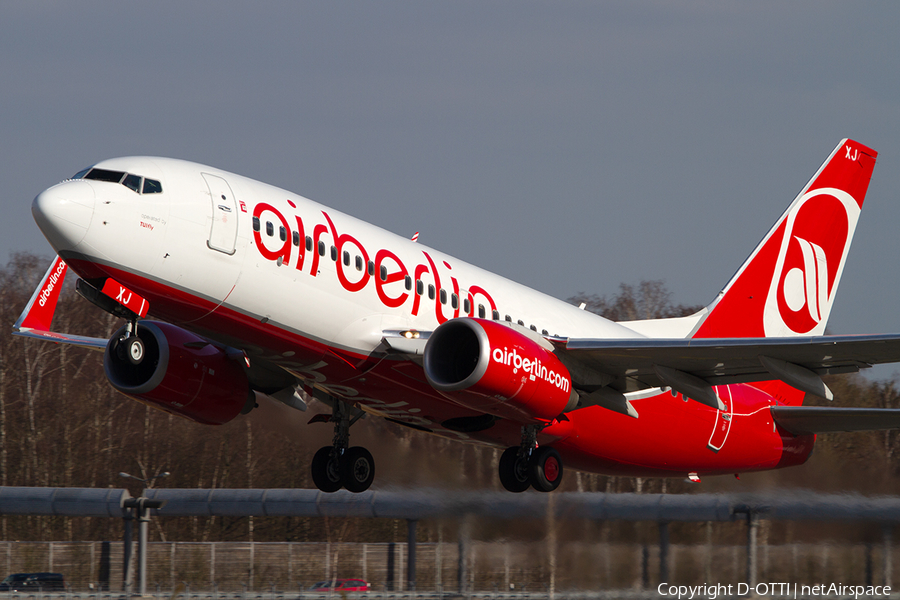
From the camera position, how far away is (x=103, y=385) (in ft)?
169

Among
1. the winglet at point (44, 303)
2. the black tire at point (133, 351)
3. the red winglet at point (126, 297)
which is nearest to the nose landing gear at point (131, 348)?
the black tire at point (133, 351)

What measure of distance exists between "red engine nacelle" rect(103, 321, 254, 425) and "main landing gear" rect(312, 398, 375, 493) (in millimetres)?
1985

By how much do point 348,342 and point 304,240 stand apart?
196 centimetres

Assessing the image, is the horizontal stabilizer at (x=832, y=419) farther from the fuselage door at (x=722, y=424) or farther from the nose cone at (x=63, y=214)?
the nose cone at (x=63, y=214)

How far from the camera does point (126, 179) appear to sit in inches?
656

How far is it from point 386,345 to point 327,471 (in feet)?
16.3

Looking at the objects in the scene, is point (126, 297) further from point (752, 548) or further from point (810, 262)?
point (810, 262)

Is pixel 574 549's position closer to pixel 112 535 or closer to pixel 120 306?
pixel 120 306

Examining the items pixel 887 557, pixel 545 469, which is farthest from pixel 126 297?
pixel 887 557

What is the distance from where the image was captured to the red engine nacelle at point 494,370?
18.0 m

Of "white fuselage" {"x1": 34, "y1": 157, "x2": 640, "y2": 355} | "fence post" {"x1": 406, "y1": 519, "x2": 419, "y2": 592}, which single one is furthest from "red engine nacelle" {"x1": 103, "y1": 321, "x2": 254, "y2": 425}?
"fence post" {"x1": 406, "y1": 519, "x2": 419, "y2": 592}

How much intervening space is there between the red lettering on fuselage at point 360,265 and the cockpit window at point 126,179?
1689 mm

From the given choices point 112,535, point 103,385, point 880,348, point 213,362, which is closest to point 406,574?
point 213,362

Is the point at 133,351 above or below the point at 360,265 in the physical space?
below
